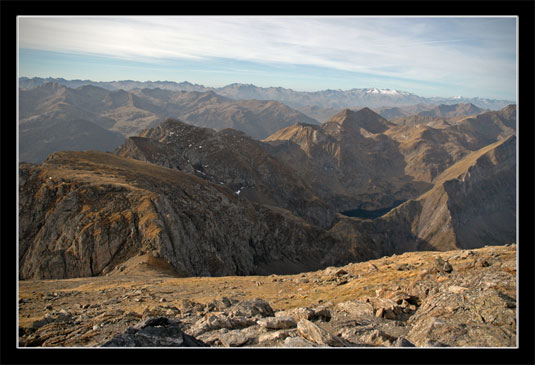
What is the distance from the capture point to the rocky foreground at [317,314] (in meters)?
9.11

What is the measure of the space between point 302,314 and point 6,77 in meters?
12.4

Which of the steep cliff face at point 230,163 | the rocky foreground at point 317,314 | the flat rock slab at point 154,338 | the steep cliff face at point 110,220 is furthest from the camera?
the steep cliff face at point 230,163

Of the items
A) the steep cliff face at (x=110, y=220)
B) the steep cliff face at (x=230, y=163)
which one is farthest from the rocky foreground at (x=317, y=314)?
the steep cliff face at (x=230, y=163)

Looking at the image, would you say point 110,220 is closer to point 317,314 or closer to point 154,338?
point 317,314

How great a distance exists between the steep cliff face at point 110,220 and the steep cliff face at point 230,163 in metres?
40.2

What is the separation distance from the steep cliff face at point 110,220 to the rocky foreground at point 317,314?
1938 centimetres

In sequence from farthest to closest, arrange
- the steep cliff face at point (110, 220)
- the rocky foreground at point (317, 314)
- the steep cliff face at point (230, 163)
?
the steep cliff face at point (230, 163)
the steep cliff face at point (110, 220)
the rocky foreground at point (317, 314)

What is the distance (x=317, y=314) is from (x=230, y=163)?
131 m

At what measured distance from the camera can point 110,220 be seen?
150 ft

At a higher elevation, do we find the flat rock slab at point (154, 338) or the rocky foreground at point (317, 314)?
the flat rock slab at point (154, 338)

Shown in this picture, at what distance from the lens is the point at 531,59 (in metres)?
7.77

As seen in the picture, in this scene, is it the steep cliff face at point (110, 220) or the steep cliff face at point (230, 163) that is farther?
the steep cliff face at point (230, 163)

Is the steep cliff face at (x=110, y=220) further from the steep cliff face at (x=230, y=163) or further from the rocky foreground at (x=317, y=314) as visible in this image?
the steep cliff face at (x=230, y=163)

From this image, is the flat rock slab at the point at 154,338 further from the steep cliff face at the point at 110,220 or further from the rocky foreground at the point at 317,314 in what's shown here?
the steep cliff face at the point at 110,220
